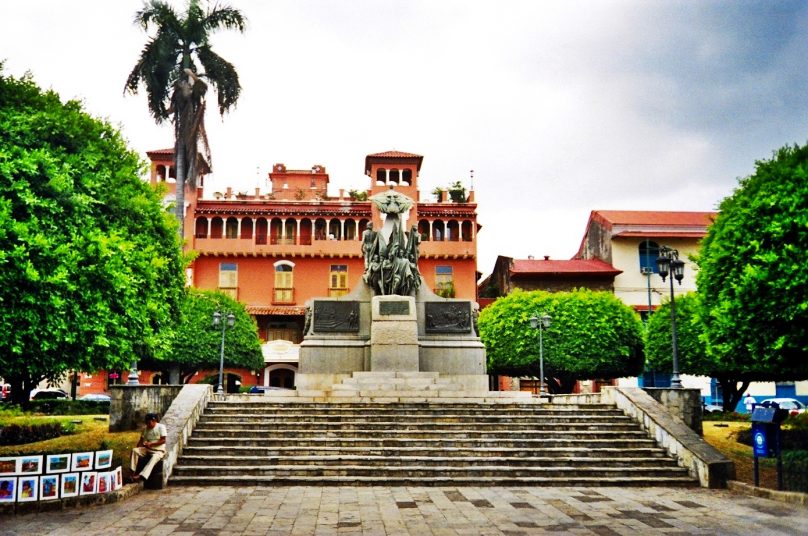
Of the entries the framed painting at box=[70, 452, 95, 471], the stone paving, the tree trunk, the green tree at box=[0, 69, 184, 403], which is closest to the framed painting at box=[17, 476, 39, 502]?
the stone paving

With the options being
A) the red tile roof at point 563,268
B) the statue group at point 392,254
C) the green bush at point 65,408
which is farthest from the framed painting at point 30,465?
the red tile roof at point 563,268

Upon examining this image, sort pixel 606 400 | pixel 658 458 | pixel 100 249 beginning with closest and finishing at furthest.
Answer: pixel 100 249, pixel 658 458, pixel 606 400

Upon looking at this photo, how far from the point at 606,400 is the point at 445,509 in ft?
26.4

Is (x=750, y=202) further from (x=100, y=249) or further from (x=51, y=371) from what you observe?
(x=51, y=371)

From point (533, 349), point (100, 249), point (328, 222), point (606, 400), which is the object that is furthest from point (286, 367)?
point (100, 249)

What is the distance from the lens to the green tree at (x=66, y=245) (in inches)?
421

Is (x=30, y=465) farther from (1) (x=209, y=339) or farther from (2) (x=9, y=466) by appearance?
(1) (x=209, y=339)

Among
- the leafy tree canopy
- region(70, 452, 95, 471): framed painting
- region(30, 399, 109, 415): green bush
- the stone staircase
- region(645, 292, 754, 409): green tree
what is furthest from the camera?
the leafy tree canopy

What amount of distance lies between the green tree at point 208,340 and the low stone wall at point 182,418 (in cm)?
1838

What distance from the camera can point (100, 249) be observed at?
1164 cm

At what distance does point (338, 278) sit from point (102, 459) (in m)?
38.8

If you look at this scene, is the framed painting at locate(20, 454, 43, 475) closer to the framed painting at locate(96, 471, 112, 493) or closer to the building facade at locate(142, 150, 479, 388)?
the framed painting at locate(96, 471, 112, 493)

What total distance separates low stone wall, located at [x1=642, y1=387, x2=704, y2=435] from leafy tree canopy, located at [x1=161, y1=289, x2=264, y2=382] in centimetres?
2207

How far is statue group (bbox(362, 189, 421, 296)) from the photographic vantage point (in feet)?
67.1
